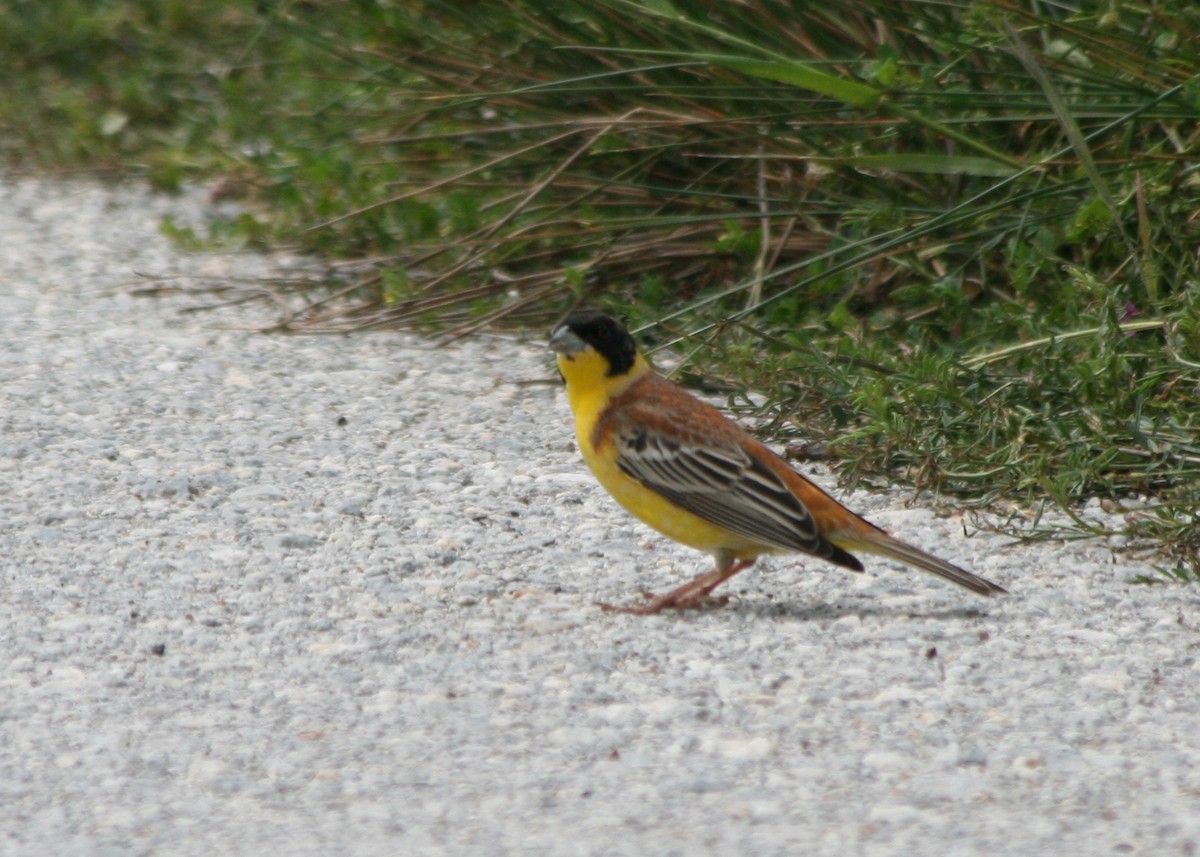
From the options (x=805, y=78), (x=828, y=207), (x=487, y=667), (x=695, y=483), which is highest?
(x=805, y=78)

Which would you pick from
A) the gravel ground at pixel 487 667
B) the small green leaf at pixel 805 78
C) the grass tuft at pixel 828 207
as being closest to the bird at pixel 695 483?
the gravel ground at pixel 487 667

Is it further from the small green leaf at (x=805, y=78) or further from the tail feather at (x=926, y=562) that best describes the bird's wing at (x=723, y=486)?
the small green leaf at (x=805, y=78)

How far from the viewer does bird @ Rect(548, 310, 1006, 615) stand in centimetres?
457

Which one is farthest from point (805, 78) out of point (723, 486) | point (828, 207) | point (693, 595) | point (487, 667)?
point (487, 667)

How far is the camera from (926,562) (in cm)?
449

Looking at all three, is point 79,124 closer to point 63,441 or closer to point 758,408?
point 63,441

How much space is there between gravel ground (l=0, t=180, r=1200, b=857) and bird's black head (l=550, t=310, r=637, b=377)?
52cm

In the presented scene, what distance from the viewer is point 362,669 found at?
4.17 m

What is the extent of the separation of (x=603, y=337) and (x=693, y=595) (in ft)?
2.38

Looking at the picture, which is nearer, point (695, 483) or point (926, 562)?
point (926, 562)

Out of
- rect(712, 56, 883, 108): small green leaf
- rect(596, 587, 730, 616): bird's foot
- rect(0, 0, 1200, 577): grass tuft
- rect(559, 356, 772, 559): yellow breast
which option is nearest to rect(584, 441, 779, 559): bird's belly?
rect(559, 356, 772, 559): yellow breast

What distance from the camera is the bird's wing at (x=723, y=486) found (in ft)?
14.9

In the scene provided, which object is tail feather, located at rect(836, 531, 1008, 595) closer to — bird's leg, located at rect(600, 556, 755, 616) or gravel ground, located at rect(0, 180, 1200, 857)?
gravel ground, located at rect(0, 180, 1200, 857)

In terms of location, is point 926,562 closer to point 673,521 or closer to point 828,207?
point 673,521
